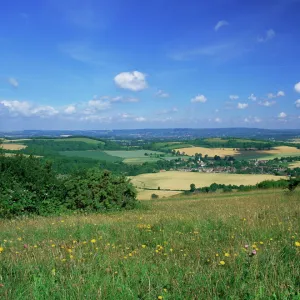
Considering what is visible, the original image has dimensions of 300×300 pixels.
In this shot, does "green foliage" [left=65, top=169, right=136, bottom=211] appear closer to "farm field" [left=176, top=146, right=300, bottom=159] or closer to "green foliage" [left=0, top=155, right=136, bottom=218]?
"green foliage" [left=0, top=155, right=136, bottom=218]

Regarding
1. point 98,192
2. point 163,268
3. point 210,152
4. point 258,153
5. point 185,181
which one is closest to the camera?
point 163,268

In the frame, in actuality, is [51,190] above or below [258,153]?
above

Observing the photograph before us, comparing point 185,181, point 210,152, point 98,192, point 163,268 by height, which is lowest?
point 185,181

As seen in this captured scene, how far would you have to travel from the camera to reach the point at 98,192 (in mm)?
15680

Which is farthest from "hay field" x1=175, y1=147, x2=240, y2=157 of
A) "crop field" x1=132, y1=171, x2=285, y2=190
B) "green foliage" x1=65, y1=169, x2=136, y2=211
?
"green foliage" x1=65, y1=169, x2=136, y2=211

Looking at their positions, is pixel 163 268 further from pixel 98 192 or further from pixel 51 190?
pixel 98 192

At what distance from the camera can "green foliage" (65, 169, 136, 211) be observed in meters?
15.2

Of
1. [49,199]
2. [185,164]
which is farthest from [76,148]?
[49,199]

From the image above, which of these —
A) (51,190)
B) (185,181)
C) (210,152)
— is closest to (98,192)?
(51,190)

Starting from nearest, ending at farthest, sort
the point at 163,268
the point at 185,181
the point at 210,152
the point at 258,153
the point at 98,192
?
the point at 163,268
the point at 98,192
the point at 185,181
the point at 258,153
the point at 210,152

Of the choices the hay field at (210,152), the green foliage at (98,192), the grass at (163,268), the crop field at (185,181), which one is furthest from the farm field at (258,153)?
the grass at (163,268)

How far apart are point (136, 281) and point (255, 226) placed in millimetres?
3857

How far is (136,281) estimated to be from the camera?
151 inches

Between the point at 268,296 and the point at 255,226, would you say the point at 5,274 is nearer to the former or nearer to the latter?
the point at 268,296
